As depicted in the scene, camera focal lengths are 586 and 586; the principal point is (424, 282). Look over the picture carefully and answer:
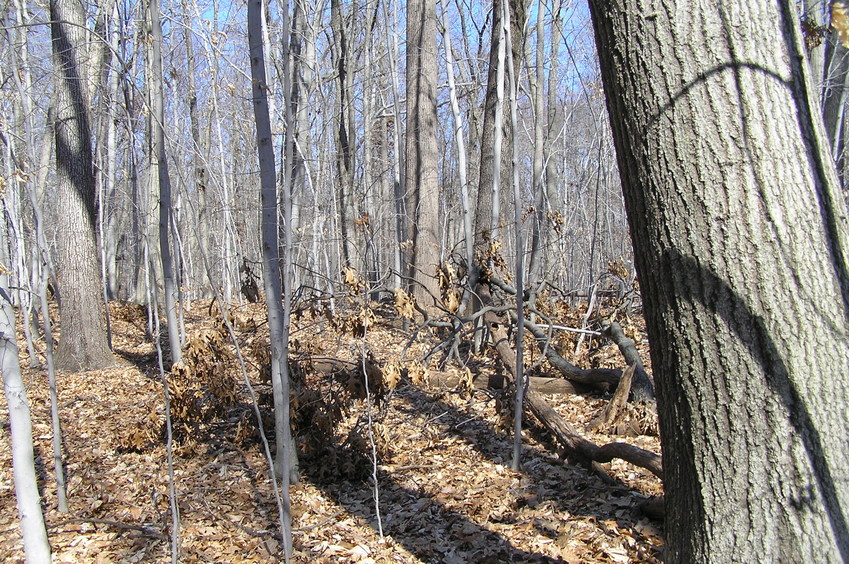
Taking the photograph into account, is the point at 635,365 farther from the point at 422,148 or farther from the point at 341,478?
the point at 422,148

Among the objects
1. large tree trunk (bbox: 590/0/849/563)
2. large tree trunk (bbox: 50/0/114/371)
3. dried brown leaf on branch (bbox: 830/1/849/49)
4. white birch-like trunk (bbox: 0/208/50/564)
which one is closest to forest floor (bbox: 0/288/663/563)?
white birch-like trunk (bbox: 0/208/50/564)

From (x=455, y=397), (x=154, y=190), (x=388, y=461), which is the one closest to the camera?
(x=388, y=461)

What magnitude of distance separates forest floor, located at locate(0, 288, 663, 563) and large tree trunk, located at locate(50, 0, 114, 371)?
6.02 feet

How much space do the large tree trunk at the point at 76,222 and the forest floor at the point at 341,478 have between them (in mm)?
1835

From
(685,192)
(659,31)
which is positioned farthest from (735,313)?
(659,31)

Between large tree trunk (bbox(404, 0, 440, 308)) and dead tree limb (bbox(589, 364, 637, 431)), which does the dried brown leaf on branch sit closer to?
dead tree limb (bbox(589, 364, 637, 431))

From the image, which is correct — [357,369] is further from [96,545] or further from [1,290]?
[1,290]

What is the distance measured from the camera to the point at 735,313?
5.17ft

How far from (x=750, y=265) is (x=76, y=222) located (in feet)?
31.5

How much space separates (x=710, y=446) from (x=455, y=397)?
526cm

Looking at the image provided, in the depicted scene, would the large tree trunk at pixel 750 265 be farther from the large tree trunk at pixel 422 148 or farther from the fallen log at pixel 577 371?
the large tree trunk at pixel 422 148

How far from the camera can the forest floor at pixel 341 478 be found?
3.93 m

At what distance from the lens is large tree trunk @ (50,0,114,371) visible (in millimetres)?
8750

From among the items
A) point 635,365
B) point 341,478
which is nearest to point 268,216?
point 341,478
